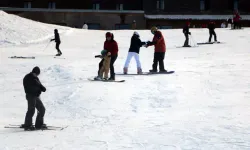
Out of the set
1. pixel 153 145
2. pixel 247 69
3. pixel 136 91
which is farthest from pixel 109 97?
pixel 247 69

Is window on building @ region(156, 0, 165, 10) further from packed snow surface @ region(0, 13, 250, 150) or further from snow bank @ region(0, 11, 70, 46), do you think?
packed snow surface @ region(0, 13, 250, 150)

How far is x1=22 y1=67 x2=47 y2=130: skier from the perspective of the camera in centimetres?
959

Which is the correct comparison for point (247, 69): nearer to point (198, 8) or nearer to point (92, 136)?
point (92, 136)

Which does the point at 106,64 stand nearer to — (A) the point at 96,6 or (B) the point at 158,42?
(B) the point at 158,42

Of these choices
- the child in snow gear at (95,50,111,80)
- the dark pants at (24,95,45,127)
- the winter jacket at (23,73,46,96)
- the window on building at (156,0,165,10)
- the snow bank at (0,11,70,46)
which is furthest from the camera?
the window on building at (156,0,165,10)

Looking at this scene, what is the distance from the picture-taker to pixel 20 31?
103 feet

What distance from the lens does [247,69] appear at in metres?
17.8

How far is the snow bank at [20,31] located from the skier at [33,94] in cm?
1960

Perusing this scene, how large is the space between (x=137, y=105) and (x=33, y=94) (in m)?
A: 2.95

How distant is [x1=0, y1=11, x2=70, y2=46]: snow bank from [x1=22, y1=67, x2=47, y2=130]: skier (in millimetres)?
19597

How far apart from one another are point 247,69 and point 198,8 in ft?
111

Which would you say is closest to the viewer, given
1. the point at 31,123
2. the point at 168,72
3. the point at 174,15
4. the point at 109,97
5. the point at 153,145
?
the point at 153,145

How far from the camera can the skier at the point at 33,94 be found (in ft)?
31.4

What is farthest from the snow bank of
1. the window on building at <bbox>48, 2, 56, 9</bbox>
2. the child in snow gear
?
the window on building at <bbox>48, 2, 56, 9</bbox>
